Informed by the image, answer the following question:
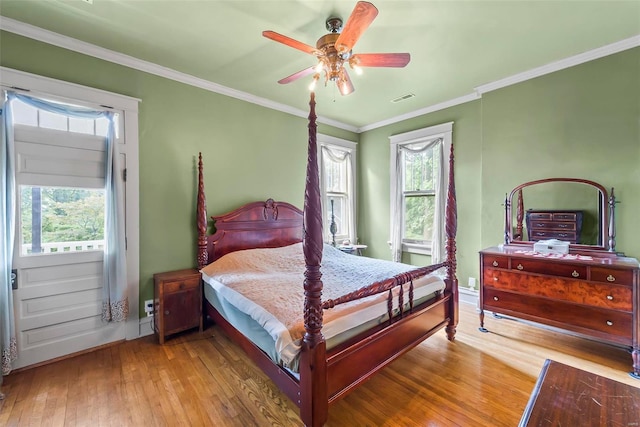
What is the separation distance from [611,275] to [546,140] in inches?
60.4

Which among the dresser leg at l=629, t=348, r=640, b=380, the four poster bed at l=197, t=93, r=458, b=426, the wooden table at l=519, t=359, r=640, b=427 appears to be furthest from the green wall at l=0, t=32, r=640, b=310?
the wooden table at l=519, t=359, r=640, b=427

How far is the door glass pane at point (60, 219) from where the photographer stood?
7.47 feet

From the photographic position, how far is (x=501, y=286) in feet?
9.16

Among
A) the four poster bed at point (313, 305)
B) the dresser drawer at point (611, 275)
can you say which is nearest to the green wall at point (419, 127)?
the four poster bed at point (313, 305)

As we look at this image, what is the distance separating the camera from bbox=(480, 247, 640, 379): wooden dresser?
2.16 metres

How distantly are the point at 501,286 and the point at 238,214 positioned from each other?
3088mm

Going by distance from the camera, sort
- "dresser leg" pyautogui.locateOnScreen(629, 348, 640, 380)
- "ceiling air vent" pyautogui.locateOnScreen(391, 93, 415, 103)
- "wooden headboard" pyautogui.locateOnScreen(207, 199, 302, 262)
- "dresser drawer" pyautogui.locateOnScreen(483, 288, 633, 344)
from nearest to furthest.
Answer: "dresser leg" pyautogui.locateOnScreen(629, 348, 640, 380), "dresser drawer" pyautogui.locateOnScreen(483, 288, 633, 344), "wooden headboard" pyautogui.locateOnScreen(207, 199, 302, 262), "ceiling air vent" pyautogui.locateOnScreen(391, 93, 415, 103)

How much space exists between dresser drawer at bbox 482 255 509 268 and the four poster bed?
17.4 inches

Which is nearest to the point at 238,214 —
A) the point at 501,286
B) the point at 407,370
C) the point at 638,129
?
the point at 407,370

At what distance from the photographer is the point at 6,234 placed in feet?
6.79

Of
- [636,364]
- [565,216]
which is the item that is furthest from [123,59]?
[636,364]

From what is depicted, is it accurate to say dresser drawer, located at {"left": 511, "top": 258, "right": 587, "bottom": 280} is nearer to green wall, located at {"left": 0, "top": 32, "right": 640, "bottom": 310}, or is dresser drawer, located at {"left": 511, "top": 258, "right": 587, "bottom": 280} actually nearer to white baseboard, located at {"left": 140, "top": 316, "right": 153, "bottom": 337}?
green wall, located at {"left": 0, "top": 32, "right": 640, "bottom": 310}

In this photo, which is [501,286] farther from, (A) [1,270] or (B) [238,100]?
(A) [1,270]

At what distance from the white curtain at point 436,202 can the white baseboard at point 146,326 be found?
11.4ft
